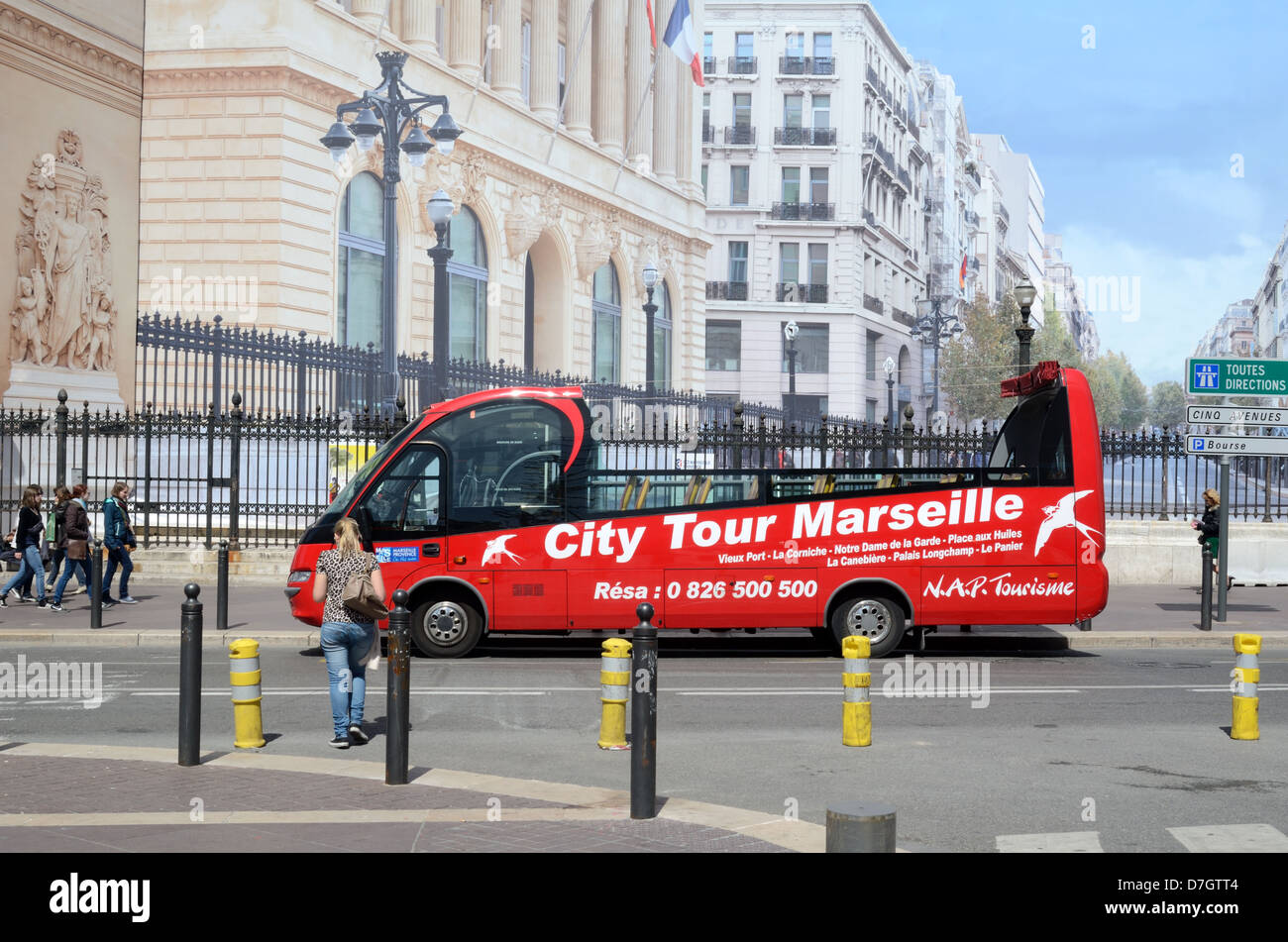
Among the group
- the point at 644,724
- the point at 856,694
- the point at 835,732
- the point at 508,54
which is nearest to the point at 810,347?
the point at 508,54

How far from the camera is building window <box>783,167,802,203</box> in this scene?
74500 mm

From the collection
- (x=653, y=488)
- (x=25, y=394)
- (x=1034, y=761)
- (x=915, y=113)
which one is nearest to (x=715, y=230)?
(x=915, y=113)

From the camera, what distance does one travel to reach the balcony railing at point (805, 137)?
73.9 metres

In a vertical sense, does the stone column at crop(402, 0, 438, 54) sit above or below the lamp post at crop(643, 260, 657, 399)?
above

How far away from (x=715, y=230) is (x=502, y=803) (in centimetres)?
6893

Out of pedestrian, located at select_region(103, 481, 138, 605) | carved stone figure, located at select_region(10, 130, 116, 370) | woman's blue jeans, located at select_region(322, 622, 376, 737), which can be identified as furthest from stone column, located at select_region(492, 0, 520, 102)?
woman's blue jeans, located at select_region(322, 622, 376, 737)

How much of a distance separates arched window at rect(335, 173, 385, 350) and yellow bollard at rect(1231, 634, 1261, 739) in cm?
2516

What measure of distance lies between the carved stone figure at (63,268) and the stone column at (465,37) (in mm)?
13836

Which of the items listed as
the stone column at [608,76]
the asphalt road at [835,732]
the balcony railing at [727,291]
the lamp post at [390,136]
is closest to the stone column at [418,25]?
the stone column at [608,76]

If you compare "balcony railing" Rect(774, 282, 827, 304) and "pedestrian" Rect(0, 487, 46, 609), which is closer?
"pedestrian" Rect(0, 487, 46, 609)

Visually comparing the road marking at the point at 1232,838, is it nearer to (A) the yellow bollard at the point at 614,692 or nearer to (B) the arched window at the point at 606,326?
(A) the yellow bollard at the point at 614,692

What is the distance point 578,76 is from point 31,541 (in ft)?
99.6

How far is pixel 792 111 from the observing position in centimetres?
7469

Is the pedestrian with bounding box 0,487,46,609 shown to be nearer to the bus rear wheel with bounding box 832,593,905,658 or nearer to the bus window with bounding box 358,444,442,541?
the bus window with bounding box 358,444,442,541
